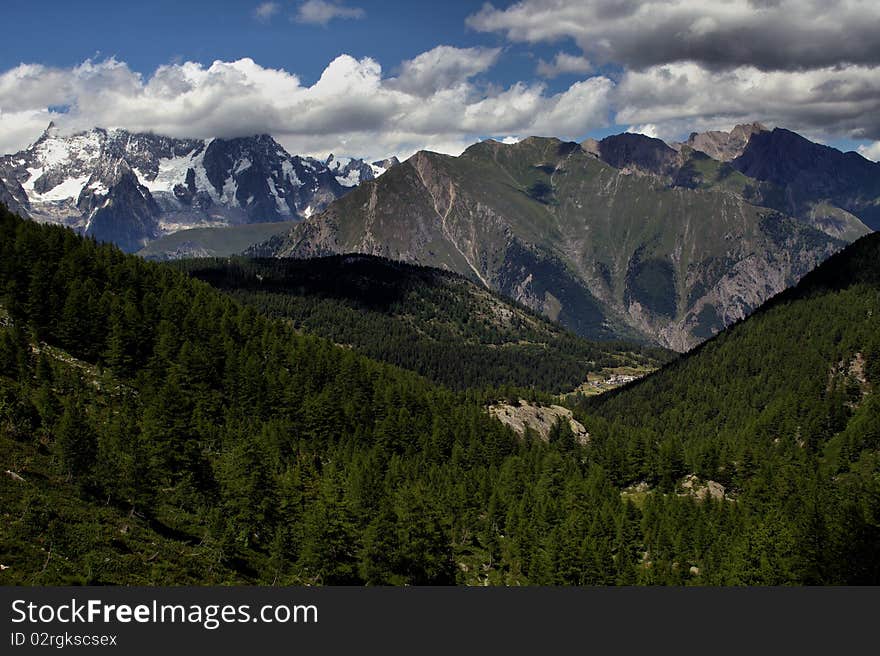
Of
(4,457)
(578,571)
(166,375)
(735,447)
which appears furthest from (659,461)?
(4,457)

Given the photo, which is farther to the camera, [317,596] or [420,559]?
[420,559]

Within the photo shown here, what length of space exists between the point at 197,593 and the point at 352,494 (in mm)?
51484

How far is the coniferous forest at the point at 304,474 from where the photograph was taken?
2562 inches

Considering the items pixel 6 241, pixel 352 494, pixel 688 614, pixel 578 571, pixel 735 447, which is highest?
pixel 6 241

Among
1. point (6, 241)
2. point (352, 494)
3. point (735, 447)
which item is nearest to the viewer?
point (352, 494)

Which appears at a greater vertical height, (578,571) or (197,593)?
(197,593)

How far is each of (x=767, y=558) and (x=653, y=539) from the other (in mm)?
34413

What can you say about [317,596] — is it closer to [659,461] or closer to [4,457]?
Answer: [4,457]

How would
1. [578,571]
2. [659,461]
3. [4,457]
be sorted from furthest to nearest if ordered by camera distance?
[659,461], [578,571], [4,457]

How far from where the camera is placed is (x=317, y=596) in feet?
128

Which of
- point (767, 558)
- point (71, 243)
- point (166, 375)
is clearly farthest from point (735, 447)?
point (71, 243)

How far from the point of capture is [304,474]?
110188 millimetres

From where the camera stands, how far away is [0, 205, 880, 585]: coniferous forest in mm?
65062

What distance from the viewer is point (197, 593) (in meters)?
38.8
